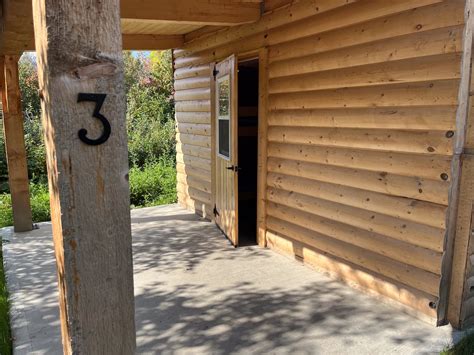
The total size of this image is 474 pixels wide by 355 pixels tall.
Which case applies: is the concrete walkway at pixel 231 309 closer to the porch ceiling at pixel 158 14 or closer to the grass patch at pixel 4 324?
the grass patch at pixel 4 324

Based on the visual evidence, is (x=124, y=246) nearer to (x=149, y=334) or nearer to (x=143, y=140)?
(x=149, y=334)

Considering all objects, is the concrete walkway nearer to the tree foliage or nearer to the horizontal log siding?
the horizontal log siding

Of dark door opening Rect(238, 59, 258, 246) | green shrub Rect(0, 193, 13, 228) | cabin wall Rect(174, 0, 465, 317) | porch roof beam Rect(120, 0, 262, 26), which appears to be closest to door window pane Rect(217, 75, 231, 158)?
cabin wall Rect(174, 0, 465, 317)

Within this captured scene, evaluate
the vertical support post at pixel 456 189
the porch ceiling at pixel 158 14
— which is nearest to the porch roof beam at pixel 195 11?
the porch ceiling at pixel 158 14

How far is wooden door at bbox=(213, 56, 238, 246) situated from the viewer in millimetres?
5062

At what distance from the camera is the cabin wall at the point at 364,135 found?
120 inches

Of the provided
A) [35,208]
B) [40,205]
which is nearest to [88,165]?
[35,208]

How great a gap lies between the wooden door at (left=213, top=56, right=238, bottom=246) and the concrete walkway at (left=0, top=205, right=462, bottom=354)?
48cm

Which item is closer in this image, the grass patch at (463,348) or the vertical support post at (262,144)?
the grass patch at (463,348)

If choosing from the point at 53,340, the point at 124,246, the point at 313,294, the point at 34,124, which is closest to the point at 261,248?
the point at 313,294

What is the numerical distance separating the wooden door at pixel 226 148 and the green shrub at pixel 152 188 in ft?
9.33

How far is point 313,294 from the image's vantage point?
149 inches

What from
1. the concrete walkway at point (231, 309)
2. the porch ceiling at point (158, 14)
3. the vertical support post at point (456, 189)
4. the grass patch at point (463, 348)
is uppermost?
the porch ceiling at point (158, 14)

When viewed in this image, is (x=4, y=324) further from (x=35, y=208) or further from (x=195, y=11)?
(x=35, y=208)
